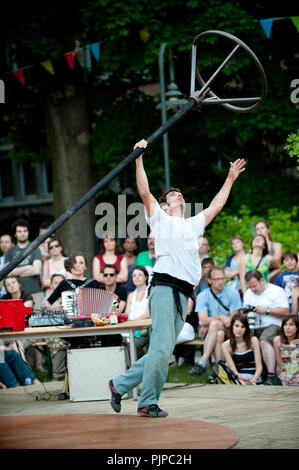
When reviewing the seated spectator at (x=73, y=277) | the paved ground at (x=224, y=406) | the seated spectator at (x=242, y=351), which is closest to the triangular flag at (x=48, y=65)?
the seated spectator at (x=73, y=277)

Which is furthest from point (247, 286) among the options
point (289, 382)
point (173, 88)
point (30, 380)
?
point (173, 88)

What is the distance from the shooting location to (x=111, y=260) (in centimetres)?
1170

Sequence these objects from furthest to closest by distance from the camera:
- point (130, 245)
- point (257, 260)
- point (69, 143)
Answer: point (69, 143) → point (130, 245) → point (257, 260)

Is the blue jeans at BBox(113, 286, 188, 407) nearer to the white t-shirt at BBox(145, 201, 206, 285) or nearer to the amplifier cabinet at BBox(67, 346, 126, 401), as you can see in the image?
the white t-shirt at BBox(145, 201, 206, 285)

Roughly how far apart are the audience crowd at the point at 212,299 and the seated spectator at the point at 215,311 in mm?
12

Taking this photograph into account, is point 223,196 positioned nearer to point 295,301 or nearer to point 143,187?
point 143,187

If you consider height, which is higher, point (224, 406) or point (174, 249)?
point (174, 249)

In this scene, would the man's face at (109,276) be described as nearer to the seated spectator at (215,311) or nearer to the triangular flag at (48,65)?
the seated spectator at (215,311)

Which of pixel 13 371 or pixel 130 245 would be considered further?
pixel 130 245

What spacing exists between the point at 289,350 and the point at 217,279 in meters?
1.62

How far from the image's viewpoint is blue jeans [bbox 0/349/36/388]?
10258 mm

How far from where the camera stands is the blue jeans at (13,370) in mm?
10258

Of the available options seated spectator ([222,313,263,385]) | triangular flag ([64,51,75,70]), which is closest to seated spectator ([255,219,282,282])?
seated spectator ([222,313,263,385])

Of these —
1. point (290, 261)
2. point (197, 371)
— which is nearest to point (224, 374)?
point (197, 371)
